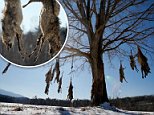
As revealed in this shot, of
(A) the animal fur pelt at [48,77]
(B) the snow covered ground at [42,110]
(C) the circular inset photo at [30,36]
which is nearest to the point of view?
(C) the circular inset photo at [30,36]

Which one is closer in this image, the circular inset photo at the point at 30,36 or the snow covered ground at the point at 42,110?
the circular inset photo at the point at 30,36

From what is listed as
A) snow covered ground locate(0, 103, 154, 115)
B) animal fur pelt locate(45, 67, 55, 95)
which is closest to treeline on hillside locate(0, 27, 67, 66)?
snow covered ground locate(0, 103, 154, 115)

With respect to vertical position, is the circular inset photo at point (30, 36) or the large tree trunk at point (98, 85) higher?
the large tree trunk at point (98, 85)

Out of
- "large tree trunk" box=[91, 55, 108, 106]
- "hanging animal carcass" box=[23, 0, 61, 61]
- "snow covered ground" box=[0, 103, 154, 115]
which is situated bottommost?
"snow covered ground" box=[0, 103, 154, 115]

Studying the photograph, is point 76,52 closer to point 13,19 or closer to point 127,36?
point 127,36

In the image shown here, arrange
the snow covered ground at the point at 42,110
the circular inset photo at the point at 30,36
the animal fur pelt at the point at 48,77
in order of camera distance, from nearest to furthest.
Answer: the circular inset photo at the point at 30,36 < the snow covered ground at the point at 42,110 < the animal fur pelt at the point at 48,77

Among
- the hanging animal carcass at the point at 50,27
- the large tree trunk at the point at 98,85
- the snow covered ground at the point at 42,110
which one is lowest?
the snow covered ground at the point at 42,110

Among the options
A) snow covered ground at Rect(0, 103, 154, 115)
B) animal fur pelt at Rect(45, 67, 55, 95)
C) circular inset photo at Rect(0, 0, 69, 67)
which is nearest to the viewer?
circular inset photo at Rect(0, 0, 69, 67)

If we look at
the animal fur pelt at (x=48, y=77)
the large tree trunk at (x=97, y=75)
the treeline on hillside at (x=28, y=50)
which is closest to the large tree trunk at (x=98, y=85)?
the large tree trunk at (x=97, y=75)

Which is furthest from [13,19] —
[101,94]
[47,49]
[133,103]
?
[133,103]

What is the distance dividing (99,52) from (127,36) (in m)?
1.71

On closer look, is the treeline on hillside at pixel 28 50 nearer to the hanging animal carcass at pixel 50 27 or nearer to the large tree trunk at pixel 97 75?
the hanging animal carcass at pixel 50 27

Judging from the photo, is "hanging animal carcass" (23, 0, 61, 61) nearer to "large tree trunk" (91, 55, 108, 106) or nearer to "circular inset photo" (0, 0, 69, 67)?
"circular inset photo" (0, 0, 69, 67)

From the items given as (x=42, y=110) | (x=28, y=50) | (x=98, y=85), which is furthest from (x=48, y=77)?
(x=28, y=50)
